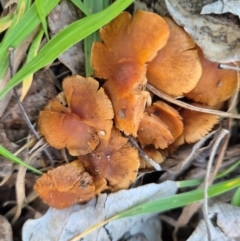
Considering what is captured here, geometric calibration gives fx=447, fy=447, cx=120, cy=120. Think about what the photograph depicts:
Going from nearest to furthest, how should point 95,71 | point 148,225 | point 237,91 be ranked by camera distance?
1. point 95,71
2. point 237,91
3. point 148,225

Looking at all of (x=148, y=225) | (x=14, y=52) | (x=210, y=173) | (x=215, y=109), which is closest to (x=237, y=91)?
(x=215, y=109)

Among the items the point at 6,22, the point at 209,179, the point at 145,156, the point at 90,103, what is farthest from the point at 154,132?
the point at 6,22

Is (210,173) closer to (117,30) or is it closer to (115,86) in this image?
(115,86)

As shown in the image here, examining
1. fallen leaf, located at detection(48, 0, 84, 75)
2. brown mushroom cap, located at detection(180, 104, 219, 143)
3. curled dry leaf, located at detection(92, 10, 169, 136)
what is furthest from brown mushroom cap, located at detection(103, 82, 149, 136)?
brown mushroom cap, located at detection(180, 104, 219, 143)

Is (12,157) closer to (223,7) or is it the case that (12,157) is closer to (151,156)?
(151,156)

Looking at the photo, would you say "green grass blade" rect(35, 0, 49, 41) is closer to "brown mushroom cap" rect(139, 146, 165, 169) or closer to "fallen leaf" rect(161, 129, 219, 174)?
"brown mushroom cap" rect(139, 146, 165, 169)

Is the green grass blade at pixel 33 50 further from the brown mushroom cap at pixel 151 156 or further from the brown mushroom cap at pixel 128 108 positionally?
the brown mushroom cap at pixel 151 156
